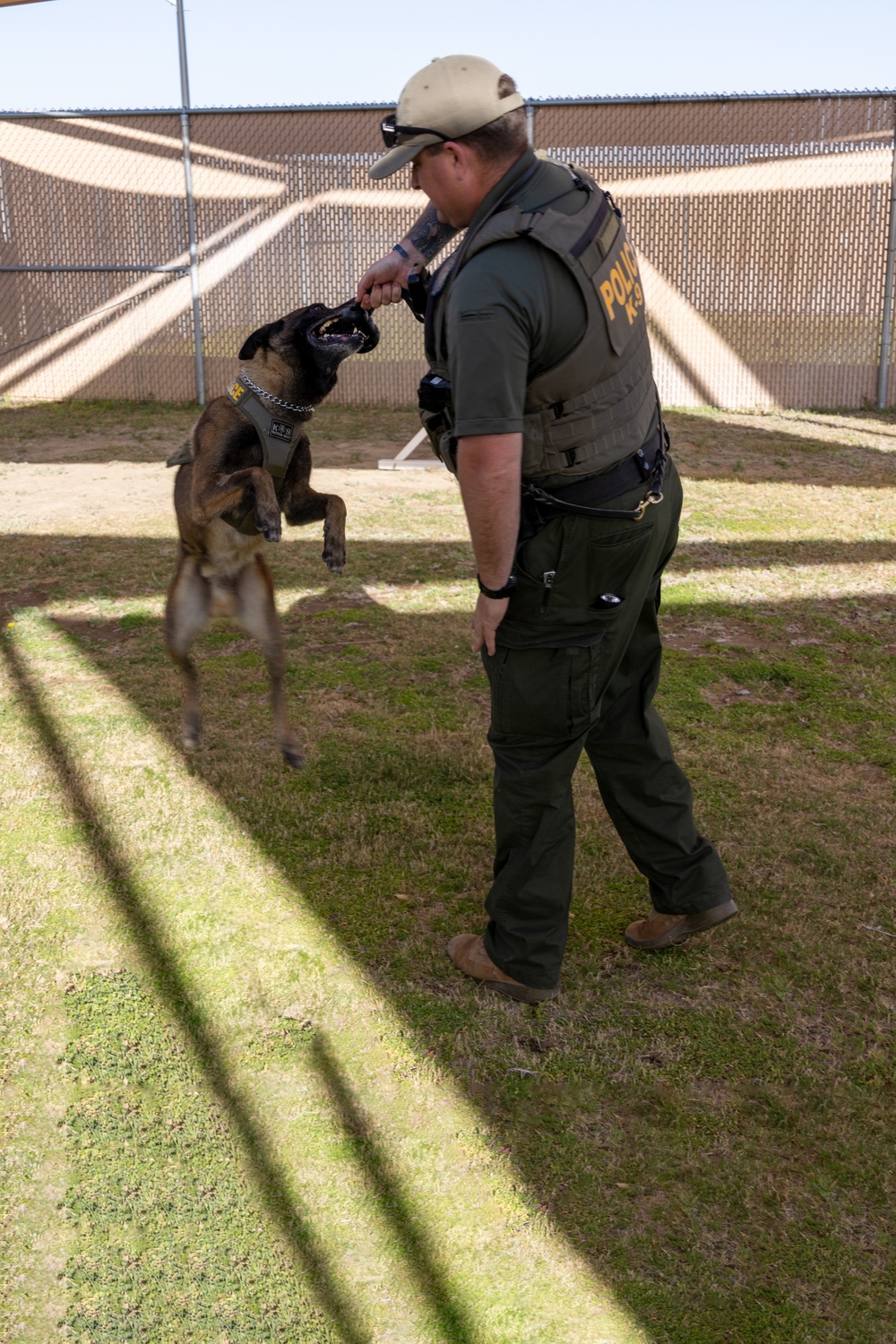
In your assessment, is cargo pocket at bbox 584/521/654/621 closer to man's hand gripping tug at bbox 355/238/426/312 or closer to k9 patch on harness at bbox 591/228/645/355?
k9 patch on harness at bbox 591/228/645/355

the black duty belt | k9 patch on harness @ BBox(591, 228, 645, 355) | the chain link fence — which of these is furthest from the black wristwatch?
the chain link fence

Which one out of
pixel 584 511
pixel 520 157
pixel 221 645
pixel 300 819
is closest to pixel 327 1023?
pixel 300 819

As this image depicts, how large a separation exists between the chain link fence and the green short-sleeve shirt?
33.9 ft

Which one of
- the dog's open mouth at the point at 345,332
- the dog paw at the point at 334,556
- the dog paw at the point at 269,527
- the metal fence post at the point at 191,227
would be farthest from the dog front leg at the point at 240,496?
the metal fence post at the point at 191,227

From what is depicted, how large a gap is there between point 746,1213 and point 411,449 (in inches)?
329

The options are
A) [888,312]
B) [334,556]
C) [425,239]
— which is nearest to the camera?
[425,239]

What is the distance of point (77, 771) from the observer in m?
4.34

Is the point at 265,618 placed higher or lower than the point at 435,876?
higher

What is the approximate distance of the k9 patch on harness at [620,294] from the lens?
237 centimetres

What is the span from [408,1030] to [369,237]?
10.9 m

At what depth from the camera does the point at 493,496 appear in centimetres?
234

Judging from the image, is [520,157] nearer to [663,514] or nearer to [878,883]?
[663,514]

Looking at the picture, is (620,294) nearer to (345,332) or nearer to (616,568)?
(616,568)

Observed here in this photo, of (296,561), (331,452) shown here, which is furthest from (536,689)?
(331,452)
